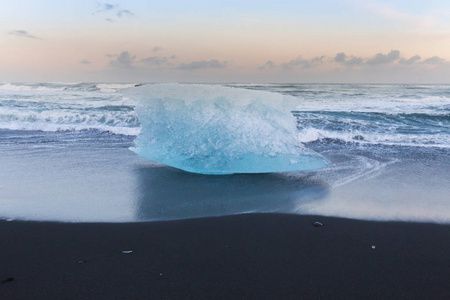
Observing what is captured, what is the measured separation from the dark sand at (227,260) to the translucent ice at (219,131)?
1748mm

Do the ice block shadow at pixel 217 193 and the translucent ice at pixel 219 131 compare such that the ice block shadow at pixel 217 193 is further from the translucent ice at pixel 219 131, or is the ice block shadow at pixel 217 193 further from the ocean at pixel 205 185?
the translucent ice at pixel 219 131

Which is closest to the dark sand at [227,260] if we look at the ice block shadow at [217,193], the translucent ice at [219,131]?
the ice block shadow at [217,193]

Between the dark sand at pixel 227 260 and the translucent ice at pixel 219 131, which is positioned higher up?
the translucent ice at pixel 219 131

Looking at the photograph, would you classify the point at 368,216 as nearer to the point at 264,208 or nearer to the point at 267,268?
the point at 264,208

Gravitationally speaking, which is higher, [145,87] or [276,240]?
[145,87]

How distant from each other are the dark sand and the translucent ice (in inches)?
68.8

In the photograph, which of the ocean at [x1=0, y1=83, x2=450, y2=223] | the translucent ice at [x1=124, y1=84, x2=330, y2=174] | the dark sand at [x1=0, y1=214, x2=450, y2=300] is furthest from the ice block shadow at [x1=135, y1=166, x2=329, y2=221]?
the dark sand at [x1=0, y1=214, x2=450, y2=300]

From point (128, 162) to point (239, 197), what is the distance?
2670 millimetres

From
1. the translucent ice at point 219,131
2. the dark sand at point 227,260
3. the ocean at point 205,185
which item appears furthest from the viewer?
the translucent ice at point 219,131

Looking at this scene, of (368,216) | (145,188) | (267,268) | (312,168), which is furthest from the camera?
(312,168)

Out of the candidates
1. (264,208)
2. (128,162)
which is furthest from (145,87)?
(264,208)

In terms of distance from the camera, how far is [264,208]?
12.8 feet

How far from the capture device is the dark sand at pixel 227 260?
2.30m

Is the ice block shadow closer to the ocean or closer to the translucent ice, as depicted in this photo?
the ocean
